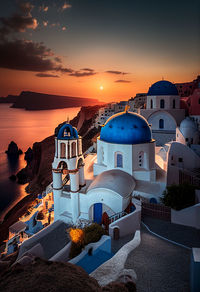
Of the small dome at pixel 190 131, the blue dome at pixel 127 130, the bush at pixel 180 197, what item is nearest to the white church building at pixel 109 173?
the blue dome at pixel 127 130

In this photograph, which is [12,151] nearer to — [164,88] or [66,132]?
[164,88]

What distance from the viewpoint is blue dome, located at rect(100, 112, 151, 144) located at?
1273cm

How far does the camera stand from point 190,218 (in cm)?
902

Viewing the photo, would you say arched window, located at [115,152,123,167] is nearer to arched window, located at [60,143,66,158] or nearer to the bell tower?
the bell tower

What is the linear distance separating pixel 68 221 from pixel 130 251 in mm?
5879

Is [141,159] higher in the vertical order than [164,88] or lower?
lower

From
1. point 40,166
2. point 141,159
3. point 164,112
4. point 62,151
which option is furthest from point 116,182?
point 40,166

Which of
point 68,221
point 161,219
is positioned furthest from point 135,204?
point 68,221

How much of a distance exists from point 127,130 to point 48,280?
1002cm

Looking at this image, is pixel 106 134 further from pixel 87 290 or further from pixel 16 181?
pixel 16 181

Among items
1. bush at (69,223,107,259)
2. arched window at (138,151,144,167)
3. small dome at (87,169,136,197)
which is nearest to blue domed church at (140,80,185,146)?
arched window at (138,151,144,167)

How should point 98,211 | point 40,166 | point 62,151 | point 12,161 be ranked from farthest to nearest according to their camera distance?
1. point 12,161
2. point 40,166
3. point 62,151
4. point 98,211

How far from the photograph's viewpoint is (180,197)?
9594 millimetres

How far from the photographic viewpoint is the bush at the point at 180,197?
9.53 m
